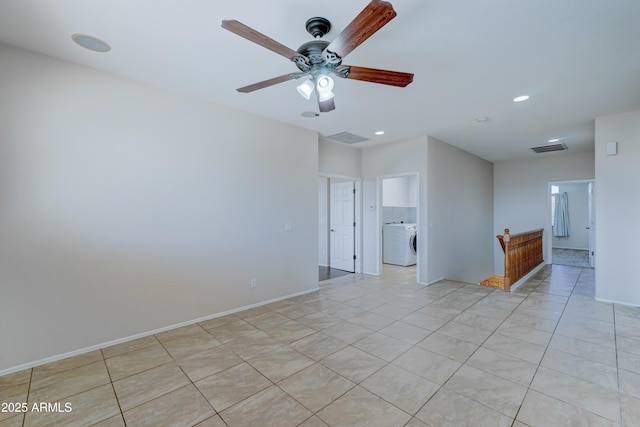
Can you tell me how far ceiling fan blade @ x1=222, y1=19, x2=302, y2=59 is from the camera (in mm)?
1546

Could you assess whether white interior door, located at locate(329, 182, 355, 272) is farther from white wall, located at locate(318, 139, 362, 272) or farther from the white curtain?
the white curtain

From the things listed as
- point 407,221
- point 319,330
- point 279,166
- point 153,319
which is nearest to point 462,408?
point 319,330

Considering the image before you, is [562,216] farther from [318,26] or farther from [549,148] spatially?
[318,26]

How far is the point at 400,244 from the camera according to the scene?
7082 millimetres

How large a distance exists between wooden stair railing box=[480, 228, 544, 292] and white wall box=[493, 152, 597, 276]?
59cm

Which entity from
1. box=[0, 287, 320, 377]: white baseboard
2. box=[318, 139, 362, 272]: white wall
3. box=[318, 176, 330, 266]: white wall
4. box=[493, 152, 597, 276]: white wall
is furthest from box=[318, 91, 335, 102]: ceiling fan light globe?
box=[493, 152, 597, 276]: white wall

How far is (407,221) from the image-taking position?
27.0 ft

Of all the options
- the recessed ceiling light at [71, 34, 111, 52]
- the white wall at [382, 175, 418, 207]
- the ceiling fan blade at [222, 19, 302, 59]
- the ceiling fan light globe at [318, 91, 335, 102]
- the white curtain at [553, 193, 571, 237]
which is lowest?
the white curtain at [553, 193, 571, 237]

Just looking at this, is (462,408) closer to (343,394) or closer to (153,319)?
(343,394)

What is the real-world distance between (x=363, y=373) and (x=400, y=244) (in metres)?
5.06

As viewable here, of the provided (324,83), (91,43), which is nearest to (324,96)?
(324,83)

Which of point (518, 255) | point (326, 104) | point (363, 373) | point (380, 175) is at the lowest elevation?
point (363, 373)

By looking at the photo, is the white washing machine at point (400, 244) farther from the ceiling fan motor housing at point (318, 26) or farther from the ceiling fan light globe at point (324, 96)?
the ceiling fan motor housing at point (318, 26)

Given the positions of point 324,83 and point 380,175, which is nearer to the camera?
point 324,83
